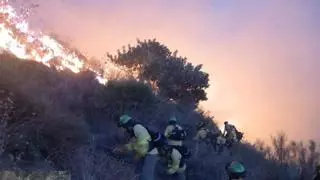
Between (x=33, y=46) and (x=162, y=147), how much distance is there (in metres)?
11.2

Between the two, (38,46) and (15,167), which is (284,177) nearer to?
(38,46)

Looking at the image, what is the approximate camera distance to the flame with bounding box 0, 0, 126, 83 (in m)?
23.0

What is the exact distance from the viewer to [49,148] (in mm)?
15289

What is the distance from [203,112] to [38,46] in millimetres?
9940

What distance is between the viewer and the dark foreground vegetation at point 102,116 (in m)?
14.6

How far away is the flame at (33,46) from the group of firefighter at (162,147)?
6.52m

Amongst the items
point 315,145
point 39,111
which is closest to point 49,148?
point 39,111

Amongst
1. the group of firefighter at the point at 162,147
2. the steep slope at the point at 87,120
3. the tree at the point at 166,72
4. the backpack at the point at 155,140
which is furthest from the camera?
the tree at the point at 166,72

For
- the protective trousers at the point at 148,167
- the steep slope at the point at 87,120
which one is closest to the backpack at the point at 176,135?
the steep slope at the point at 87,120

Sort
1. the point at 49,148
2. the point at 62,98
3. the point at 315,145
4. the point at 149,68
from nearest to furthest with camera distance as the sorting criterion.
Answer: the point at 49,148, the point at 62,98, the point at 149,68, the point at 315,145

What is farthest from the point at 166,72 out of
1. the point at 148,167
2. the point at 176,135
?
Answer: the point at 148,167

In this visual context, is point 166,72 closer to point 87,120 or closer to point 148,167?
point 87,120

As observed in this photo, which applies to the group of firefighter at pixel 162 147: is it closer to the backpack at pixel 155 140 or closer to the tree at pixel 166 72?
the backpack at pixel 155 140

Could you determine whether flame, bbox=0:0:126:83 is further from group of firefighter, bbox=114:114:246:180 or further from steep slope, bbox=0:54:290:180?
group of firefighter, bbox=114:114:246:180
